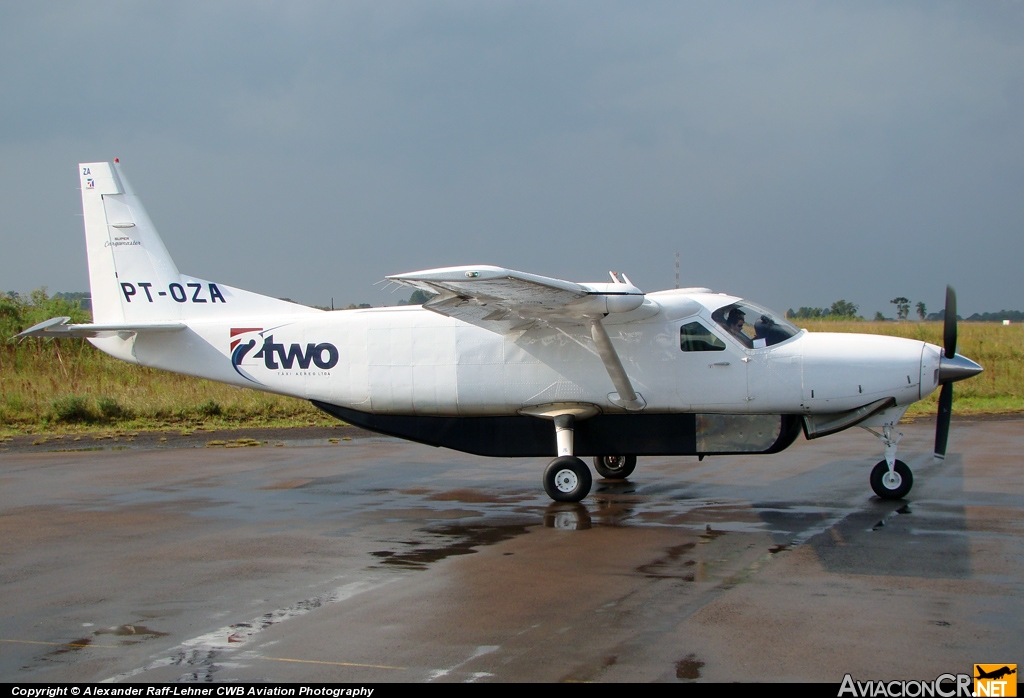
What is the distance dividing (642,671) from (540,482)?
24.0 ft

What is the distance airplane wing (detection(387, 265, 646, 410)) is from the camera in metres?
8.55

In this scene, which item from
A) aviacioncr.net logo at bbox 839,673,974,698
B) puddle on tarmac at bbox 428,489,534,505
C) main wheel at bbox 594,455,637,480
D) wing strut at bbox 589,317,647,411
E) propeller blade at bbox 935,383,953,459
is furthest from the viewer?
main wheel at bbox 594,455,637,480

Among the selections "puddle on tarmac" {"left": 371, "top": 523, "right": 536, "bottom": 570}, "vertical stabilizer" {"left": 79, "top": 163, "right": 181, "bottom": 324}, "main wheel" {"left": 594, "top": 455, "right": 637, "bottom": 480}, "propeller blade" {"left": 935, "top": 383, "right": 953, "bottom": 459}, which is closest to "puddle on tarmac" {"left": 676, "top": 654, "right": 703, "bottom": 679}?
"puddle on tarmac" {"left": 371, "top": 523, "right": 536, "bottom": 570}

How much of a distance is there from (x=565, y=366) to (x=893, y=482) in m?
3.96

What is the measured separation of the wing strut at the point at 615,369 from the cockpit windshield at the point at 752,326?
130 cm

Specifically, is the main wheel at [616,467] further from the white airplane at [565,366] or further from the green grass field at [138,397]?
the green grass field at [138,397]

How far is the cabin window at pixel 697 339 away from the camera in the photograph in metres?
10.5

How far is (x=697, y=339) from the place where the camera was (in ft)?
34.6

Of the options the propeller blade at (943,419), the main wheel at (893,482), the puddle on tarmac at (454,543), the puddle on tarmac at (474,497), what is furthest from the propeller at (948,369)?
the puddle on tarmac at (454,543)

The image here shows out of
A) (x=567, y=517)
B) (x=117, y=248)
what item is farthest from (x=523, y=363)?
(x=117, y=248)

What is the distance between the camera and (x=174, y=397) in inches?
821

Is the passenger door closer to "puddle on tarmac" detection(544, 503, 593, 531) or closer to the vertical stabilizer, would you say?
→ "puddle on tarmac" detection(544, 503, 593, 531)

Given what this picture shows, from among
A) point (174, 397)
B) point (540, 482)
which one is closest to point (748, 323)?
point (540, 482)

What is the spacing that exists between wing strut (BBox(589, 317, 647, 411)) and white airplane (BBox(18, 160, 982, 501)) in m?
0.02
